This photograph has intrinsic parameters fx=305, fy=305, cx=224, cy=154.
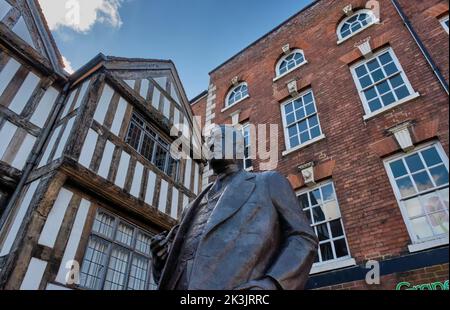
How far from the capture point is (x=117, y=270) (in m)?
7.23

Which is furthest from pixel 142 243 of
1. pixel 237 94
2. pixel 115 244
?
pixel 237 94

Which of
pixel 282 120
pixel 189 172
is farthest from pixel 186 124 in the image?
pixel 282 120

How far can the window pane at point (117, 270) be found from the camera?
6.97 meters

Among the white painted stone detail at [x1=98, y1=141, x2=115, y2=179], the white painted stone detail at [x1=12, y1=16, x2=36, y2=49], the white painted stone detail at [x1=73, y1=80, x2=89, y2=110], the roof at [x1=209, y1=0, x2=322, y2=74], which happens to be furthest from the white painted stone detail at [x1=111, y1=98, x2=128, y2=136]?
the roof at [x1=209, y1=0, x2=322, y2=74]

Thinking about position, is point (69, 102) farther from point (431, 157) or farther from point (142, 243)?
point (431, 157)

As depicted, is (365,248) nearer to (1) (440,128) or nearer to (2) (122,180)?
(1) (440,128)

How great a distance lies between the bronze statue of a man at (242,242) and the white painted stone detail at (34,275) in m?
4.32

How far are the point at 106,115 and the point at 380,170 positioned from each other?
7134mm

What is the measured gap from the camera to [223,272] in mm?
1828

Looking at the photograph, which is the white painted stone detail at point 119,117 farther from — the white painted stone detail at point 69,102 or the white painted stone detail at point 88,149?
the white painted stone detail at point 69,102

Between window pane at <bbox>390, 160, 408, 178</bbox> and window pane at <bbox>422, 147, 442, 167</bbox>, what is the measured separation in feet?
1.53

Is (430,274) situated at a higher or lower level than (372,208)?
lower

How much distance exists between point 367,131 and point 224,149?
6.39 m

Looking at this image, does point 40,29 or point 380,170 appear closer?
point 380,170
